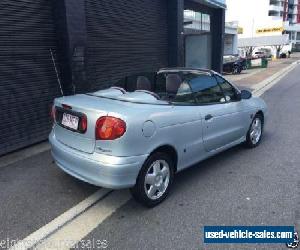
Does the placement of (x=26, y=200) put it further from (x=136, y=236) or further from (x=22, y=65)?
(x=22, y=65)

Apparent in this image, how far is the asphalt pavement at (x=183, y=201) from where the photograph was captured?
3.20 meters

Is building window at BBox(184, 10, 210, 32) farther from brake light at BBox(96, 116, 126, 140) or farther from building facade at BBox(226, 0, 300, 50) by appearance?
building facade at BBox(226, 0, 300, 50)

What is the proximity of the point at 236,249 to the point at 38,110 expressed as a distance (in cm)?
477

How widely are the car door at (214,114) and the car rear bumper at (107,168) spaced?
1.30 m

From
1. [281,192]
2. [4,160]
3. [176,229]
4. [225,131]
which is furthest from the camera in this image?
[4,160]

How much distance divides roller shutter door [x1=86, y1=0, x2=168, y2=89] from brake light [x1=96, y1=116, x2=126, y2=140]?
178 inches

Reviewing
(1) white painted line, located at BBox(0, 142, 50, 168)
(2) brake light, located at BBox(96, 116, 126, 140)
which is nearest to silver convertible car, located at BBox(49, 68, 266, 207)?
(2) brake light, located at BBox(96, 116, 126, 140)

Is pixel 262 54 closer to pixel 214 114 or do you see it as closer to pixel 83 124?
pixel 214 114

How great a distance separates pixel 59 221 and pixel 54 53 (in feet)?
14.2

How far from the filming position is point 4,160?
5395 millimetres

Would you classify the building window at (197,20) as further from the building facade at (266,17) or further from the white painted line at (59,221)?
the building facade at (266,17)

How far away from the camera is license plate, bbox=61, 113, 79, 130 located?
3668 mm

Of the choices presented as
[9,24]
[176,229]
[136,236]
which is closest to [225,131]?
[176,229]

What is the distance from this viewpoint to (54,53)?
22.1ft
